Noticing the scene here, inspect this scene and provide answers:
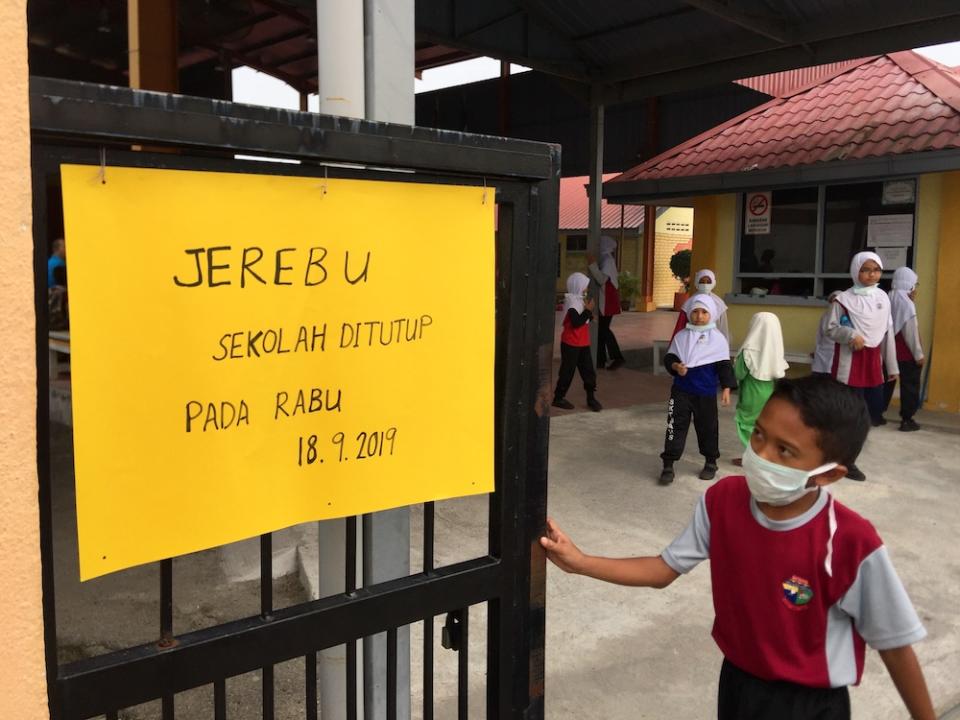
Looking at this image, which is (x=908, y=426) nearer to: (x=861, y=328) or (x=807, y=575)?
(x=861, y=328)

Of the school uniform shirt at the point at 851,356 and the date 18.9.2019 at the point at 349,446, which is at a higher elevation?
the date 18.9.2019 at the point at 349,446

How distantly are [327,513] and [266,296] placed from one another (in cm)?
39

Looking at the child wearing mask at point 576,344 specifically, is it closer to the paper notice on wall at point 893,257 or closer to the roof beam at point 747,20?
the roof beam at point 747,20

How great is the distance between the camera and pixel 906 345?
756cm

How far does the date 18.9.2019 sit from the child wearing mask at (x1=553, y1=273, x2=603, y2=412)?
6.80 meters

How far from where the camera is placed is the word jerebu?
1194 millimetres

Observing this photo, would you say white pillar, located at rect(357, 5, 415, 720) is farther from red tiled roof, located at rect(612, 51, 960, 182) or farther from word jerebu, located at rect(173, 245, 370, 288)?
red tiled roof, located at rect(612, 51, 960, 182)

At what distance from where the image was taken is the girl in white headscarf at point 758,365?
5.75m

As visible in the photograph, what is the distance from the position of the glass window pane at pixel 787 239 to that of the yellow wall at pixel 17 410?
9.82 m

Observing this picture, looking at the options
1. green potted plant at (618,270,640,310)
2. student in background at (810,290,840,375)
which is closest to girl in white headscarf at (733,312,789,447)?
student in background at (810,290,840,375)

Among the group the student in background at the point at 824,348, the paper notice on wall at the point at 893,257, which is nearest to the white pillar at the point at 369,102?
the student in background at the point at 824,348

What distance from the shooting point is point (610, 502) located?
17.9ft

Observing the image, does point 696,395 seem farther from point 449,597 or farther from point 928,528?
point 449,597

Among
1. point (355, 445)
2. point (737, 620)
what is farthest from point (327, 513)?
point (737, 620)
